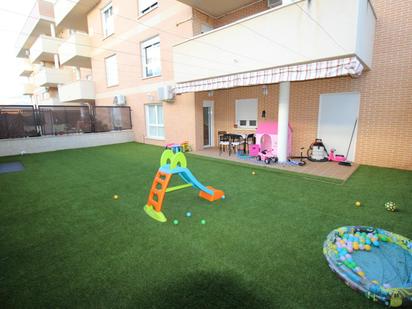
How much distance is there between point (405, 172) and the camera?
21.1 ft

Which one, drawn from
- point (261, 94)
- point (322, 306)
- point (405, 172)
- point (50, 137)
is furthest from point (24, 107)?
point (405, 172)

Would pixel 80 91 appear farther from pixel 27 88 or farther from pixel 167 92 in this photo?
pixel 27 88

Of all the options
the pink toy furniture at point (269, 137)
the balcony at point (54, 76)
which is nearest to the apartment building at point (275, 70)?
the pink toy furniture at point (269, 137)

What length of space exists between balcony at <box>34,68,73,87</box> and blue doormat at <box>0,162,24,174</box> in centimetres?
1258

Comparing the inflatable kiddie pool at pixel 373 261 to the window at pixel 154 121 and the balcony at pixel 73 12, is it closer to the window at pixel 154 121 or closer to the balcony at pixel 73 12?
the window at pixel 154 121

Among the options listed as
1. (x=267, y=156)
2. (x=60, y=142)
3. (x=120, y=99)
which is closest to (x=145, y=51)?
(x=120, y=99)

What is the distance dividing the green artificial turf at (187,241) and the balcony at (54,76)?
15.9 m

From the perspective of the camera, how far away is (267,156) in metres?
7.74

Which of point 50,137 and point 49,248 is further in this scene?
point 50,137

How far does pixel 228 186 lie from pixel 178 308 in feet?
12.2

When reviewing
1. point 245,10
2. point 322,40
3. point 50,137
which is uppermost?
point 245,10

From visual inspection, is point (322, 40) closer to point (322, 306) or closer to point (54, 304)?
point (322, 306)

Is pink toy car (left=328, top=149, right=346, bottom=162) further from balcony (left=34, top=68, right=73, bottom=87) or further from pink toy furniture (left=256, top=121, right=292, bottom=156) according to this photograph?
balcony (left=34, top=68, right=73, bottom=87)

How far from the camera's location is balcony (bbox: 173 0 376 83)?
531 centimetres
